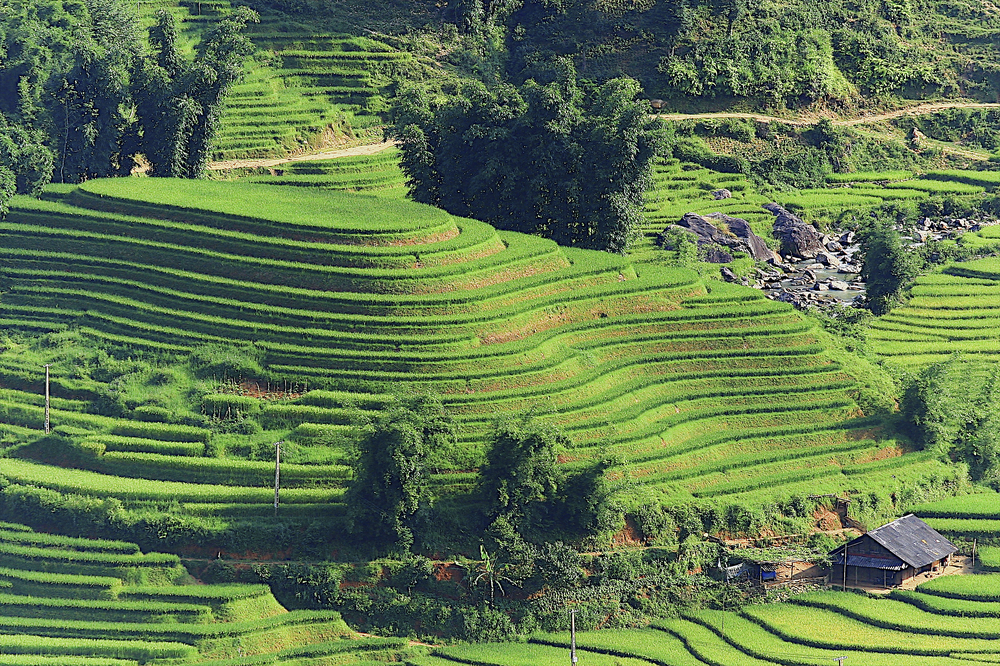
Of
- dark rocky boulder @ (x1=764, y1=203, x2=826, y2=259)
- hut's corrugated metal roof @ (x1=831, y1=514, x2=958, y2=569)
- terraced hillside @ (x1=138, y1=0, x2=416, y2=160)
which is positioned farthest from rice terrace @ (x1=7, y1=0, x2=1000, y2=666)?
dark rocky boulder @ (x1=764, y1=203, x2=826, y2=259)

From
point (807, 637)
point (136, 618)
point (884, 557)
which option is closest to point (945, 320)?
point (884, 557)

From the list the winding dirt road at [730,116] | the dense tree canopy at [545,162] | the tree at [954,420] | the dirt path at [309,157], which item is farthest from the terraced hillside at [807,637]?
the dirt path at [309,157]

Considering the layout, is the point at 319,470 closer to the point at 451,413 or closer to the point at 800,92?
the point at 451,413

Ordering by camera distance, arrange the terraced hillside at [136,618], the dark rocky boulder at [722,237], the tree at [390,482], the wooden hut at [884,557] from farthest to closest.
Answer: the dark rocky boulder at [722,237], the wooden hut at [884,557], the tree at [390,482], the terraced hillside at [136,618]

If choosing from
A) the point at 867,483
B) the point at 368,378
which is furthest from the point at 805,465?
the point at 368,378

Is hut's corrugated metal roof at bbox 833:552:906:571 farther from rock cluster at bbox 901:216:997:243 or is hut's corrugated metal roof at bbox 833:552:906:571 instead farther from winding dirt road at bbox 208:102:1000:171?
rock cluster at bbox 901:216:997:243

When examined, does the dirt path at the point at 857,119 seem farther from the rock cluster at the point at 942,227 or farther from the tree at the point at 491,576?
the tree at the point at 491,576
